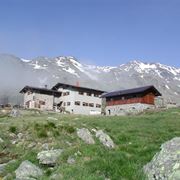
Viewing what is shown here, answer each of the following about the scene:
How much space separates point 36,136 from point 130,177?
64.4 ft

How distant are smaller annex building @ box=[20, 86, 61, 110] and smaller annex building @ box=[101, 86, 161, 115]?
1844 centimetres

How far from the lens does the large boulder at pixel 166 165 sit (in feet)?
43.3

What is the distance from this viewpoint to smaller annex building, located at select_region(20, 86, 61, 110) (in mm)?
112375

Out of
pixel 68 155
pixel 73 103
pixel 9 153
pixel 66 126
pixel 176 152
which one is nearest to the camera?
pixel 176 152

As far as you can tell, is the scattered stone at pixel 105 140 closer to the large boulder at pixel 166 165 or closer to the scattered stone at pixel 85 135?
the scattered stone at pixel 85 135

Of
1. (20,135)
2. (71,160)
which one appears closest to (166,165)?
(71,160)

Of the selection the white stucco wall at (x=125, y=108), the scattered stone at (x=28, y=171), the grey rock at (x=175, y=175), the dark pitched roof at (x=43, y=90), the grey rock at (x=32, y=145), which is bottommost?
the scattered stone at (x=28, y=171)

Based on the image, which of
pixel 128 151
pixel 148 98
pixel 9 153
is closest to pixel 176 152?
pixel 128 151

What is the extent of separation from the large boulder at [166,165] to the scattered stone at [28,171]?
5164 mm

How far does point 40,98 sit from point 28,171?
9733cm

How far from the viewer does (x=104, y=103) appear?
116750 millimetres

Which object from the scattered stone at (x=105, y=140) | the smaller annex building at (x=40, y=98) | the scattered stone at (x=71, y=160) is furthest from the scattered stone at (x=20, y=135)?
the smaller annex building at (x=40, y=98)

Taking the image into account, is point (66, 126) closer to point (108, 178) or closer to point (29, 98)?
point (108, 178)

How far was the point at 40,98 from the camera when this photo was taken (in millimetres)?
114000
